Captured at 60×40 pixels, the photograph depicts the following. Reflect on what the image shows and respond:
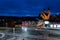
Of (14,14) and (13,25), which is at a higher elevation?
(14,14)

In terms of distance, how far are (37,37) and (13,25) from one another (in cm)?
38

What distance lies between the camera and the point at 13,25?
5.23ft

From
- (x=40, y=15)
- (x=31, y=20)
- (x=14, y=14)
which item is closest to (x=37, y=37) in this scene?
(x=31, y=20)

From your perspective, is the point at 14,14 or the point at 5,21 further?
the point at 14,14

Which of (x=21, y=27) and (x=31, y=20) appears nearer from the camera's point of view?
(x=21, y=27)

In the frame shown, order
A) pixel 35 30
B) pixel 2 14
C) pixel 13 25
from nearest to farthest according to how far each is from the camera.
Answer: pixel 35 30, pixel 13 25, pixel 2 14

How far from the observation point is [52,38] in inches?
52.0

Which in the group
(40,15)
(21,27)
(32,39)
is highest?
(40,15)

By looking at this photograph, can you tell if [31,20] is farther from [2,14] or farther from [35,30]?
[2,14]

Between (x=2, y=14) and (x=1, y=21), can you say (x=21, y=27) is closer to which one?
(x=1, y=21)

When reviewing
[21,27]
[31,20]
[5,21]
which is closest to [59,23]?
[31,20]

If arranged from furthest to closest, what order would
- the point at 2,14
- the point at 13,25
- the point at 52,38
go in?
1. the point at 2,14
2. the point at 13,25
3. the point at 52,38

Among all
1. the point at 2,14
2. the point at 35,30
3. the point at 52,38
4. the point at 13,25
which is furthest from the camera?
the point at 2,14

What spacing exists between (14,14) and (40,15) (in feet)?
1.30
